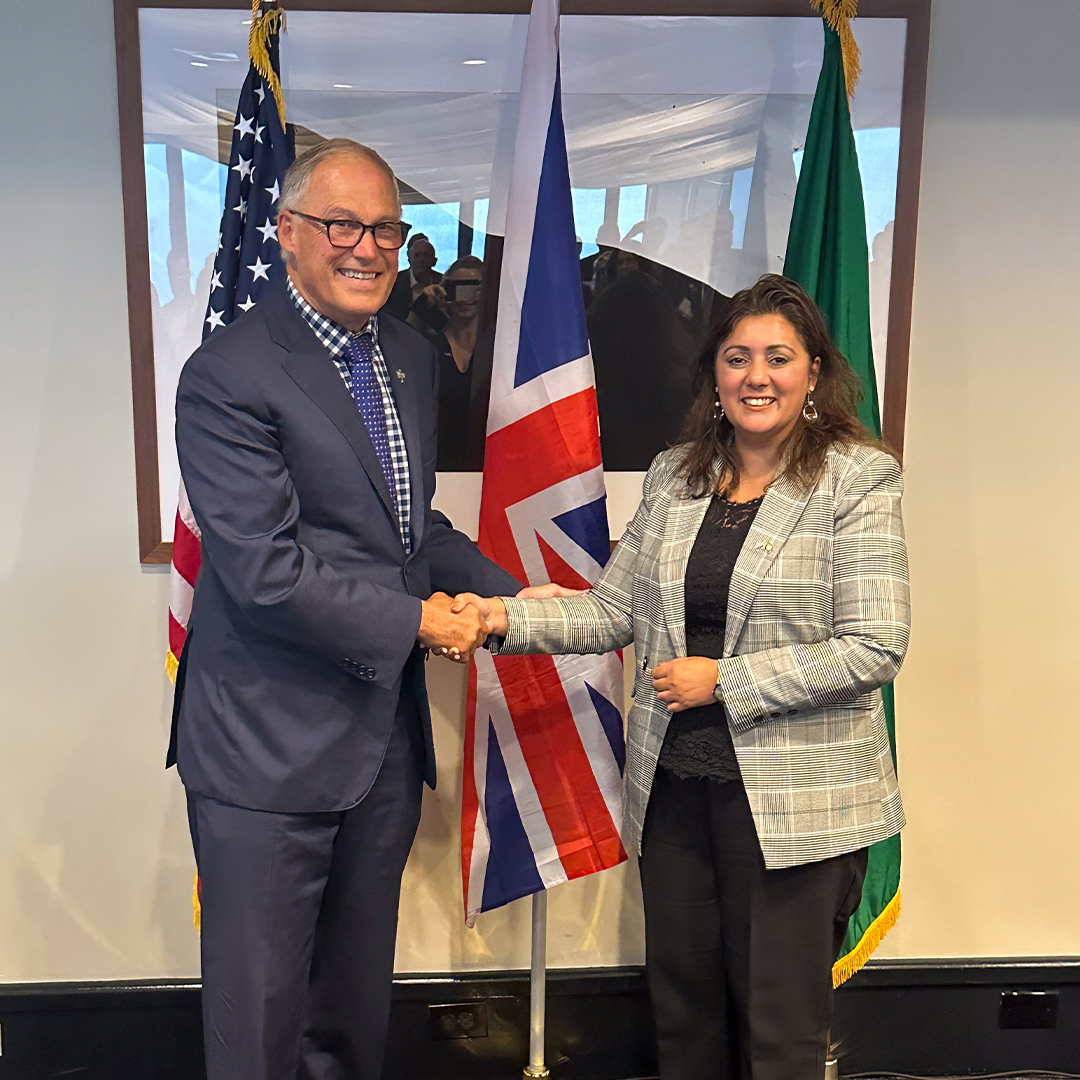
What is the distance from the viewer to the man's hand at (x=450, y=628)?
1.71 meters

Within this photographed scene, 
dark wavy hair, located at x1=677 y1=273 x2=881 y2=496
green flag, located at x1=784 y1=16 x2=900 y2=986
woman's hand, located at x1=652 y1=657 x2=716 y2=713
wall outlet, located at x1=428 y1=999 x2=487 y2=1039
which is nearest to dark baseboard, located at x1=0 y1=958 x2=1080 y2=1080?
wall outlet, located at x1=428 y1=999 x2=487 y2=1039

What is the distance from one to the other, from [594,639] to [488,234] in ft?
3.01

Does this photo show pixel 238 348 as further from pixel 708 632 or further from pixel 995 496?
pixel 995 496

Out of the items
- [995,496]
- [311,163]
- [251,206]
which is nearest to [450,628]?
[311,163]

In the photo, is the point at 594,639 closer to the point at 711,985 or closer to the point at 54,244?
the point at 711,985

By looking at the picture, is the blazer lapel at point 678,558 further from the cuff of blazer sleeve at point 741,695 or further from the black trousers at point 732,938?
the black trousers at point 732,938

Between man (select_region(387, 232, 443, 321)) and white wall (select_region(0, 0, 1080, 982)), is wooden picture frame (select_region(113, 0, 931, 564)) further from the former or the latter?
man (select_region(387, 232, 443, 321))

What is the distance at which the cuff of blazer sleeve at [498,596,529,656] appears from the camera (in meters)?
1.87

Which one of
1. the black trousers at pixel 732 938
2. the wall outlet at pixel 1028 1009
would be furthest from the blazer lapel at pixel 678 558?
the wall outlet at pixel 1028 1009

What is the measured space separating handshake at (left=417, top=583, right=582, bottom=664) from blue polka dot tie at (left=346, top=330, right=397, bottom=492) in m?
0.21

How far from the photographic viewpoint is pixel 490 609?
186cm

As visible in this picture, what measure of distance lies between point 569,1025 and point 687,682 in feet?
4.18

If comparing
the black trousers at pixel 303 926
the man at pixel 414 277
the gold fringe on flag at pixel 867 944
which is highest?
the man at pixel 414 277

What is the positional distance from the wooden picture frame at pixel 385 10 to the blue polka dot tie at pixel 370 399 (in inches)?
26.3
